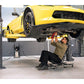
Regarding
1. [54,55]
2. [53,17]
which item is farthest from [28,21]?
[54,55]

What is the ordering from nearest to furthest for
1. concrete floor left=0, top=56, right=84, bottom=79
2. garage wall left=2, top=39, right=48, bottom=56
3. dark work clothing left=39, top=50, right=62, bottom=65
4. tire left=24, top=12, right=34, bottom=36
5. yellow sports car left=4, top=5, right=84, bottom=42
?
yellow sports car left=4, top=5, right=84, bottom=42, tire left=24, top=12, right=34, bottom=36, concrete floor left=0, top=56, right=84, bottom=79, dark work clothing left=39, top=50, right=62, bottom=65, garage wall left=2, top=39, right=48, bottom=56

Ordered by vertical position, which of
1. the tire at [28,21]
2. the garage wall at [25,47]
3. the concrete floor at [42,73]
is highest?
the tire at [28,21]

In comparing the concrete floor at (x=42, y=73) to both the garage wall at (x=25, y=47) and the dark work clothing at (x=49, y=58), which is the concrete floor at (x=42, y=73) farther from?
the garage wall at (x=25, y=47)

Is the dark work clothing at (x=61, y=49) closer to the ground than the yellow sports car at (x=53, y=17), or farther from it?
closer to the ground

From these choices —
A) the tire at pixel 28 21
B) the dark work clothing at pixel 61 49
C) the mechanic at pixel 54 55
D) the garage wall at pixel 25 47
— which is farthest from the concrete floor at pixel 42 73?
the garage wall at pixel 25 47

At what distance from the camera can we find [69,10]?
2879 mm

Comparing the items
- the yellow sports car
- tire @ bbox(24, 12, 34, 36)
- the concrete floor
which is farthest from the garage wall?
the yellow sports car

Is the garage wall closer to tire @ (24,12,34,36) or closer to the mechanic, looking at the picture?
the mechanic

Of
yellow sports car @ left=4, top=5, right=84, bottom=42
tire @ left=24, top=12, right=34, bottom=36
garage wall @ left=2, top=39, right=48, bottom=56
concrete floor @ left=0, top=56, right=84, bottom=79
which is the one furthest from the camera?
garage wall @ left=2, top=39, right=48, bottom=56

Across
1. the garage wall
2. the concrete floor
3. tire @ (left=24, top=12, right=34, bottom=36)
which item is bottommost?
the concrete floor

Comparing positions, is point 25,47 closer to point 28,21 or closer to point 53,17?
point 28,21

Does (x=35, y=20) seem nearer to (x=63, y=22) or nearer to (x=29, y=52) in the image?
(x=63, y=22)

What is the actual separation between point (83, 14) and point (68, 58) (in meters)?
3.03
